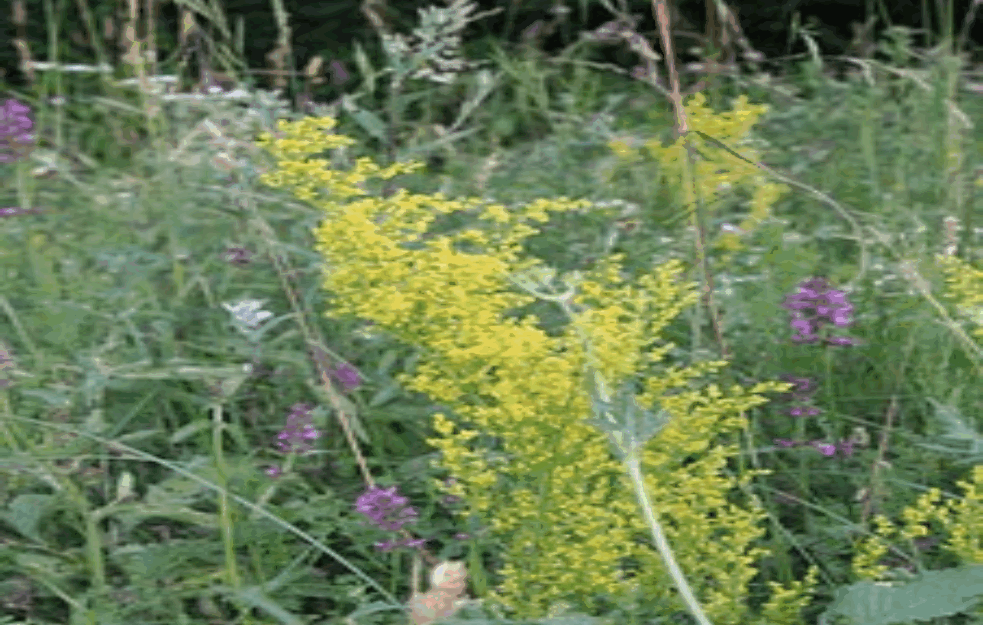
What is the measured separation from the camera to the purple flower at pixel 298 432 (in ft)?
8.79

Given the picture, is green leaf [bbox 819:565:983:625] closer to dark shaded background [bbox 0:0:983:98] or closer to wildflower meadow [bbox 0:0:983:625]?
wildflower meadow [bbox 0:0:983:625]

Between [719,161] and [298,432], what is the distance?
91cm

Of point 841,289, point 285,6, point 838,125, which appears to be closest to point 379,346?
point 841,289

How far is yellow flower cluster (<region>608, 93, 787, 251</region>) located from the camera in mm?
2967

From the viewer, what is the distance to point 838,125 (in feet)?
14.7

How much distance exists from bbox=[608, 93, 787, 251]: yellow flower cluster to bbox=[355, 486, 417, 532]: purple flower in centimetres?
62

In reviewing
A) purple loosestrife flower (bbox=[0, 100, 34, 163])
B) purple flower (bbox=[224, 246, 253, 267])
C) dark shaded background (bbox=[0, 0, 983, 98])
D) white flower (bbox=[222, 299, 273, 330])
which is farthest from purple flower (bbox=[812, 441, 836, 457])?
dark shaded background (bbox=[0, 0, 983, 98])

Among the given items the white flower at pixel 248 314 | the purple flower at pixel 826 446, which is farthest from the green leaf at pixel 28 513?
the purple flower at pixel 826 446

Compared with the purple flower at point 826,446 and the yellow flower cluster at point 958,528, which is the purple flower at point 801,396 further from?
the yellow flower cluster at point 958,528

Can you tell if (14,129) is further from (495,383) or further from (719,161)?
(495,383)

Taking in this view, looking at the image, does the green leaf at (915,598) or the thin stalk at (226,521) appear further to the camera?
the thin stalk at (226,521)

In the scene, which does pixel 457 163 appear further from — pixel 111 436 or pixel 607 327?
pixel 607 327

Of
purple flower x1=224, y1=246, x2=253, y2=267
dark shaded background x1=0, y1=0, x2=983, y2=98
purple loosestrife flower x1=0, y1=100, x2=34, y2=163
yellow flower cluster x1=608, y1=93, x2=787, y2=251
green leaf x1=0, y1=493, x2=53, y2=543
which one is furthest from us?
dark shaded background x1=0, y1=0, x2=983, y2=98

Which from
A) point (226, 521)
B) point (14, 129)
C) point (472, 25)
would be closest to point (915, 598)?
point (226, 521)
